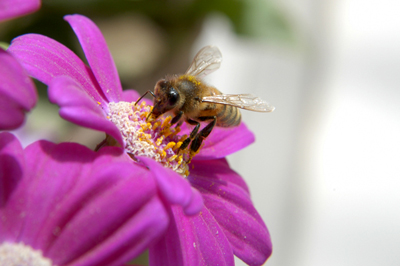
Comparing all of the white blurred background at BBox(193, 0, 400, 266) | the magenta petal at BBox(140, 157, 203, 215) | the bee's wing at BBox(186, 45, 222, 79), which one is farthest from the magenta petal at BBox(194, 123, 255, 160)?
the white blurred background at BBox(193, 0, 400, 266)

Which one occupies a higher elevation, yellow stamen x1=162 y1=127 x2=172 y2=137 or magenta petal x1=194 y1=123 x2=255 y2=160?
yellow stamen x1=162 y1=127 x2=172 y2=137

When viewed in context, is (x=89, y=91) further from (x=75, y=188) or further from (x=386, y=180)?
(x=386, y=180)

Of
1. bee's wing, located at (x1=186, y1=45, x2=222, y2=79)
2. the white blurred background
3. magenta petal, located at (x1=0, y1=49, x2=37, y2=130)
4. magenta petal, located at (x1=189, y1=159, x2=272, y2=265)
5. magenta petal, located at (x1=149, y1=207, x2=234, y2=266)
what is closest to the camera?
magenta petal, located at (x1=0, y1=49, x2=37, y2=130)

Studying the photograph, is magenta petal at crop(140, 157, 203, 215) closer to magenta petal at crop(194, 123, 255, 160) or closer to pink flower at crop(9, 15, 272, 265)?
pink flower at crop(9, 15, 272, 265)

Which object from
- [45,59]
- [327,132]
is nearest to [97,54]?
[45,59]

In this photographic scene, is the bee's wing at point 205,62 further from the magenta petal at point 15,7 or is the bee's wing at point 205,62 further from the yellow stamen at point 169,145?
the magenta petal at point 15,7

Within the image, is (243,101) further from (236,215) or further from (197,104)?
(236,215)

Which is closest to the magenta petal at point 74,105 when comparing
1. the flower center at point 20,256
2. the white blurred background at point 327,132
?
the flower center at point 20,256

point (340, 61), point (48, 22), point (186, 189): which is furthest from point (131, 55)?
point (340, 61)
